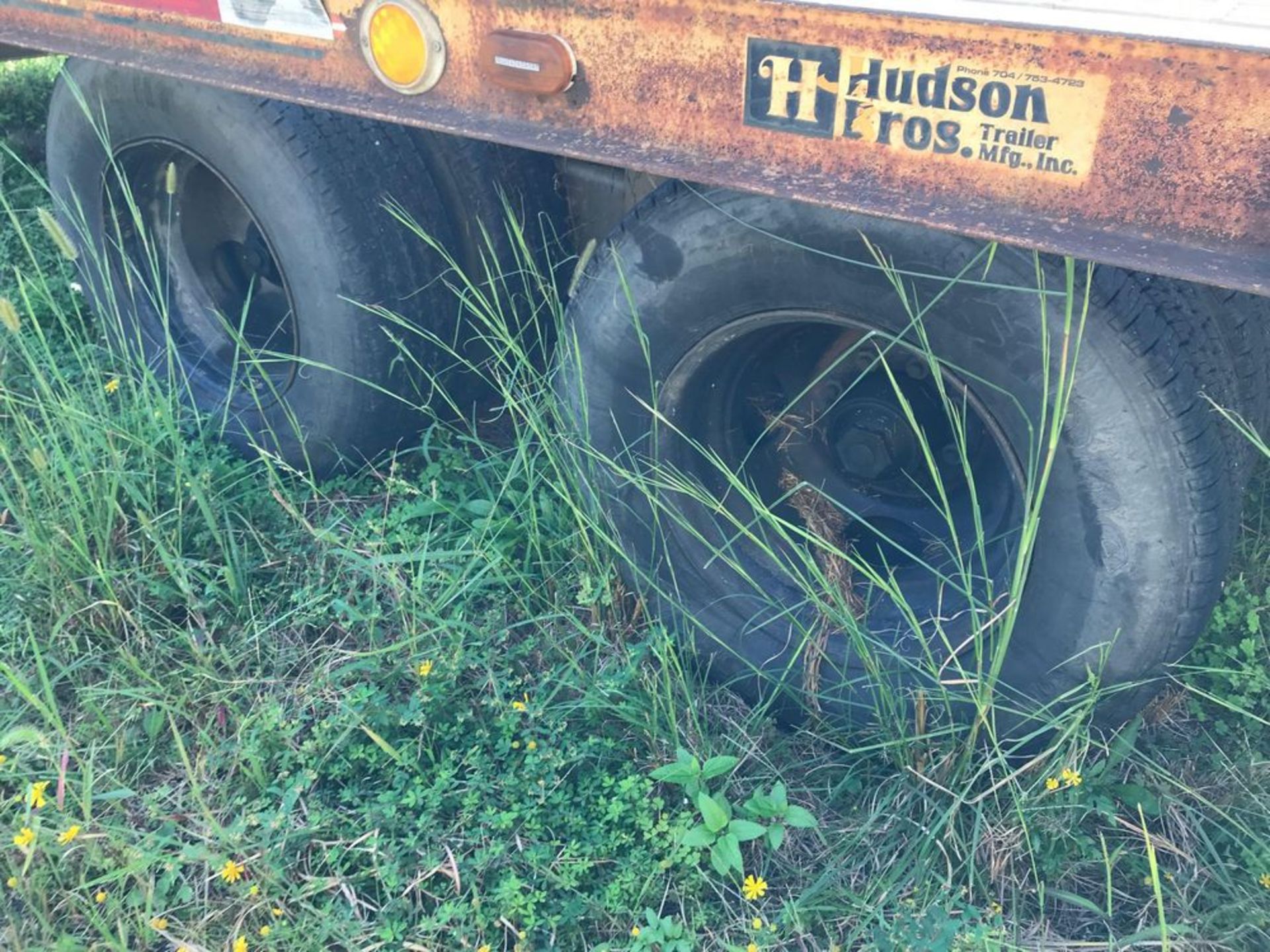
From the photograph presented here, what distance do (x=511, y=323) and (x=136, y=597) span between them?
984mm

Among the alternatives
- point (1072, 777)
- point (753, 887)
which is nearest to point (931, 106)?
point (1072, 777)

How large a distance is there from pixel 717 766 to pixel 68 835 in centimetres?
107

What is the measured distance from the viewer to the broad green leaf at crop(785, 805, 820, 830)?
1.79 meters

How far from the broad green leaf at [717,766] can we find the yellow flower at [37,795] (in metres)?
1.10

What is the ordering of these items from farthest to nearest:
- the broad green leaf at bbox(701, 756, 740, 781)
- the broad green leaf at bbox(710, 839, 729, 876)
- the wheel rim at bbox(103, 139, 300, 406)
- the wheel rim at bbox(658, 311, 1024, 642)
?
the wheel rim at bbox(103, 139, 300, 406)
the wheel rim at bbox(658, 311, 1024, 642)
the broad green leaf at bbox(701, 756, 740, 781)
the broad green leaf at bbox(710, 839, 729, 876)

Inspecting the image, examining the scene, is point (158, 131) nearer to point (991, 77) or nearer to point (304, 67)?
point (304, 67)

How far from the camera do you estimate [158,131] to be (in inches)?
97.7

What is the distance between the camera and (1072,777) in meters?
1.78

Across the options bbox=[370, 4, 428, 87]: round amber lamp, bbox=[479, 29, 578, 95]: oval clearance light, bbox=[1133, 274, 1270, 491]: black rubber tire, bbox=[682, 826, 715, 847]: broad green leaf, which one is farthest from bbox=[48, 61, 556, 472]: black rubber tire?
bbox=[1133, 274, 1270, 491]: black rubber tire

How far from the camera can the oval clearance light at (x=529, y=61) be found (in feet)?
5.49

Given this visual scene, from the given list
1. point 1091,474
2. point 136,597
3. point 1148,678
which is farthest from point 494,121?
point 1148,678

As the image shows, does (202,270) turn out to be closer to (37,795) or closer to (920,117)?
(37,795)

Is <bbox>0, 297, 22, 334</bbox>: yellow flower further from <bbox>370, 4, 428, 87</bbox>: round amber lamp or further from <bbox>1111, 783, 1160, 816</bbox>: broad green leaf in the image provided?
<bbox>1111, 783, 1160, 816</bbox>: broad green leaf

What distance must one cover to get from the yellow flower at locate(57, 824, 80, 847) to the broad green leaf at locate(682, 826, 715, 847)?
99cm
